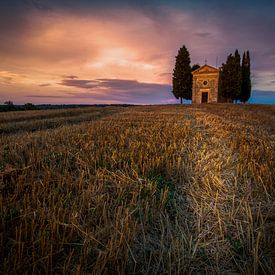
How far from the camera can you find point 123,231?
2.03 metres

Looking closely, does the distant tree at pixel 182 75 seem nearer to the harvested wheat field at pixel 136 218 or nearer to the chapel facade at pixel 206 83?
the chapel facade at pixel 206 83

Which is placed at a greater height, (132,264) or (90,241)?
(90,241)

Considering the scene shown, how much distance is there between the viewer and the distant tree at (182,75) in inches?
1934

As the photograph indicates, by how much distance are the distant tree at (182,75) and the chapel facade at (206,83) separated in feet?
5.19

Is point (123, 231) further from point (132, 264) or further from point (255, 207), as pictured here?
point (255, 207)

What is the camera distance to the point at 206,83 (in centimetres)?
4903

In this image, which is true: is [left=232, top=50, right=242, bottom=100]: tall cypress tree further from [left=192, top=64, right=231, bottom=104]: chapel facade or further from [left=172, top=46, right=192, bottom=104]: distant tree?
[left=172, top=46, right=192, bottom=104]: distant tree

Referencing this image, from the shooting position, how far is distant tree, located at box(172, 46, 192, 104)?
161ft

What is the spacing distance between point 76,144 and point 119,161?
1809mm

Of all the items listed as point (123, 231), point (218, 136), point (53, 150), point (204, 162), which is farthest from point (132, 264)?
point (218, 136)

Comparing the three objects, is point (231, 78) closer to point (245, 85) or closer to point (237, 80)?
point (237, 80)

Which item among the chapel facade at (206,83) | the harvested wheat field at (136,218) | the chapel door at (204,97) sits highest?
the chapel facade at (206,83)

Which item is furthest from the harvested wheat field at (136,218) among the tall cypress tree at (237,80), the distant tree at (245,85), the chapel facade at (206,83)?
the distant tree at (245,85)

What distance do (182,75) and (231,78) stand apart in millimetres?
11091
